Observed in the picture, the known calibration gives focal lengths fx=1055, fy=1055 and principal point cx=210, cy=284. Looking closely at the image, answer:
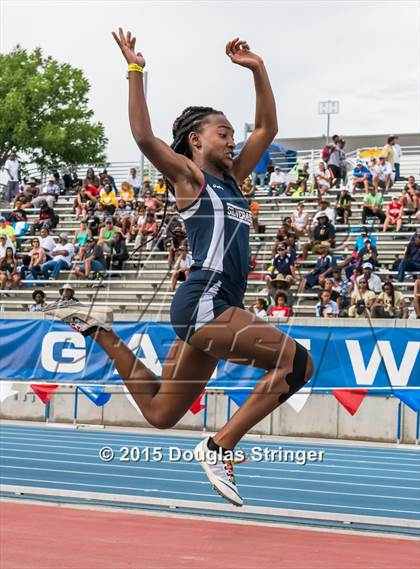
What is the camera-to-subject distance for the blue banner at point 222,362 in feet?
42.4

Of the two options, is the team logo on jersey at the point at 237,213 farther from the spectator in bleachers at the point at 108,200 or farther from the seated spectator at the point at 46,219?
the seated spectator at the point at 46,219

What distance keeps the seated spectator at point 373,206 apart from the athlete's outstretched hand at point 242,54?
43.3 feet

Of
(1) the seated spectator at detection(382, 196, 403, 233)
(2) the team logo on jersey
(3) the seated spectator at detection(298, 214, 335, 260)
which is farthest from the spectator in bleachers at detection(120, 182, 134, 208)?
(2) the team logo on jersey

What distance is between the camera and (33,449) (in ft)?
46.6

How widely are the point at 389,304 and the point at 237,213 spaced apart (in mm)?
10499

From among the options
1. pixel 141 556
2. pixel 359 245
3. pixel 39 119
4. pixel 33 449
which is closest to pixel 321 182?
pixel 359 245

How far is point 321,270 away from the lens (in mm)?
15219

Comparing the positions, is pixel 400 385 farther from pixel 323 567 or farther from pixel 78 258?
pixel 78 258

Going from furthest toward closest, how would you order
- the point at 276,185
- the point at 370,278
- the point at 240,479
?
the point at 276,185 < the point at 370,278 < the point at 240,479

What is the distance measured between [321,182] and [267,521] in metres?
9.94

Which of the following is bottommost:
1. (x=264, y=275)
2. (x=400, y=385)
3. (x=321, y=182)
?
(x=400, y=385)

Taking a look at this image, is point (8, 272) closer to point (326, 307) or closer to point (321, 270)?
point (321, 270)

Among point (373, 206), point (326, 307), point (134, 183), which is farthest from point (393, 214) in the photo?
point (134, 183)

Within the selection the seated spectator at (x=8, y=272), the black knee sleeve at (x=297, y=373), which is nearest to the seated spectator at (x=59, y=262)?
the seated spectator at (x=8, y=272)
